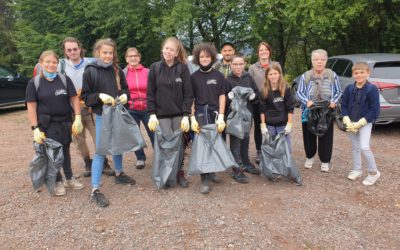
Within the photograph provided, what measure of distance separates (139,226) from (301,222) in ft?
4.97

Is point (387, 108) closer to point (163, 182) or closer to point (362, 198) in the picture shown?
point (362, 198)

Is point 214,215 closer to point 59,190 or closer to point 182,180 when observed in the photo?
point 182,180

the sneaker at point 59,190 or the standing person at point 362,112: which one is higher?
the standing person at point 362,112

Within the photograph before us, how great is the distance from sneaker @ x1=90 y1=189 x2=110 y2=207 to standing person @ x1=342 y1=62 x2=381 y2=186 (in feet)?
9.55

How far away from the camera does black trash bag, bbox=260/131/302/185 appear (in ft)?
13.7

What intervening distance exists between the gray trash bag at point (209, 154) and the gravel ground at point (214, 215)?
0.32 metres

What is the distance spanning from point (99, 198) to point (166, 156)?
85cm

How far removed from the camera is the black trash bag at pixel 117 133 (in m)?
3.80

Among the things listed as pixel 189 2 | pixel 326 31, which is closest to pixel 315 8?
pixel 326 31

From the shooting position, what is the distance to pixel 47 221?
346cm

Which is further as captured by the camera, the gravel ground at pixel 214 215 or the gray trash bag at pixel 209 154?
the gray trash bag at pixel 209 154

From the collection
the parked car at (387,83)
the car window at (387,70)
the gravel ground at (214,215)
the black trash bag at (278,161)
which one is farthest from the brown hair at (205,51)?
the car window at (387,70)

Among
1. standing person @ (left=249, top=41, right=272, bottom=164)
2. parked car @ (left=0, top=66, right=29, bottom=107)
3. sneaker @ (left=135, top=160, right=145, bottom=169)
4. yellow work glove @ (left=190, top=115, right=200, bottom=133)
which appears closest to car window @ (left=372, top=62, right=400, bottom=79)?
standing person @ (left=249, top=41, right=272, bottom=164)

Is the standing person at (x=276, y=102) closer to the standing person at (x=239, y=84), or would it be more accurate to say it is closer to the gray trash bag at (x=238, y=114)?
the standing person at (x=239, y=84)
